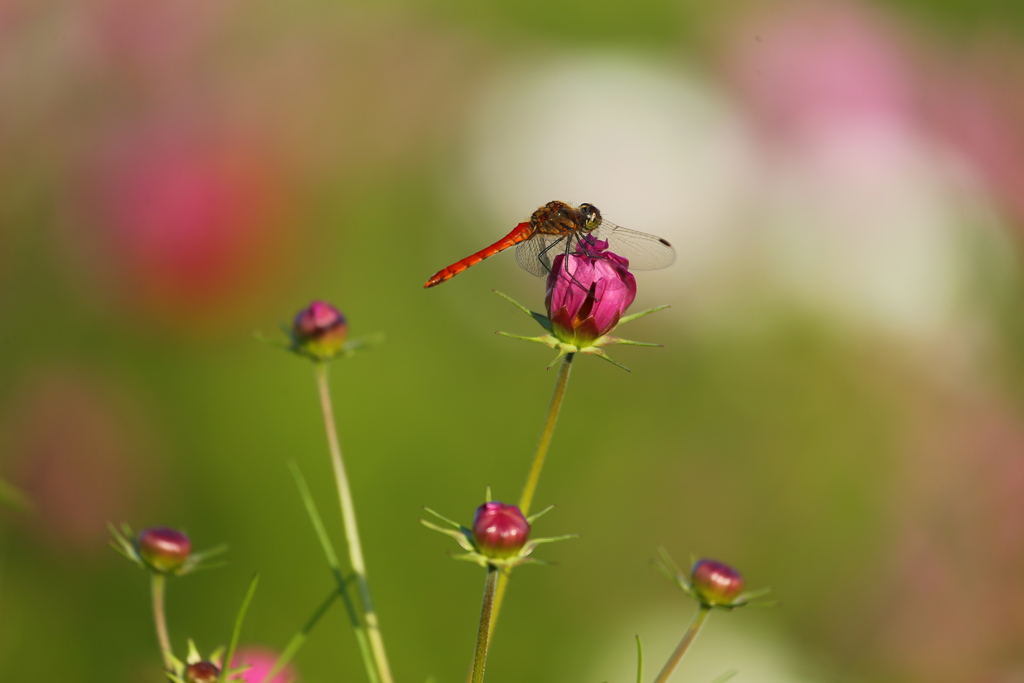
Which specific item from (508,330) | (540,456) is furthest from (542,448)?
(508,330)

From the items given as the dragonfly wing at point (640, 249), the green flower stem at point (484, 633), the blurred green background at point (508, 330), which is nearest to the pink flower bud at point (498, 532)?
the green flower stem at point (484, 633)

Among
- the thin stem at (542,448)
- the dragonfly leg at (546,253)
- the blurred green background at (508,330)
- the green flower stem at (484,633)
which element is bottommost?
the green flower stem at (484,633)

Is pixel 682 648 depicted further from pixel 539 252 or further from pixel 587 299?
pixel 539 252

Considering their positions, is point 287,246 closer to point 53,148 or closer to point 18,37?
point 53,148

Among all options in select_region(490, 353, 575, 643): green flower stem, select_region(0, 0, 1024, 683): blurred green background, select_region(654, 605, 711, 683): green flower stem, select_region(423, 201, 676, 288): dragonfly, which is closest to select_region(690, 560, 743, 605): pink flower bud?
select_region(654, 605, 711, 683): green flower stem

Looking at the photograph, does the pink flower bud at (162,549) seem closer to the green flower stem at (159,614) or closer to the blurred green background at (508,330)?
the green flower stem at (159,614)

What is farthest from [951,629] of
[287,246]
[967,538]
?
[287,246]

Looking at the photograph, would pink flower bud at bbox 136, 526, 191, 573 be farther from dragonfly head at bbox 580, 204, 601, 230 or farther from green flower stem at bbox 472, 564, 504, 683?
dragonfly head at bbox 580, 204, 601, 230
